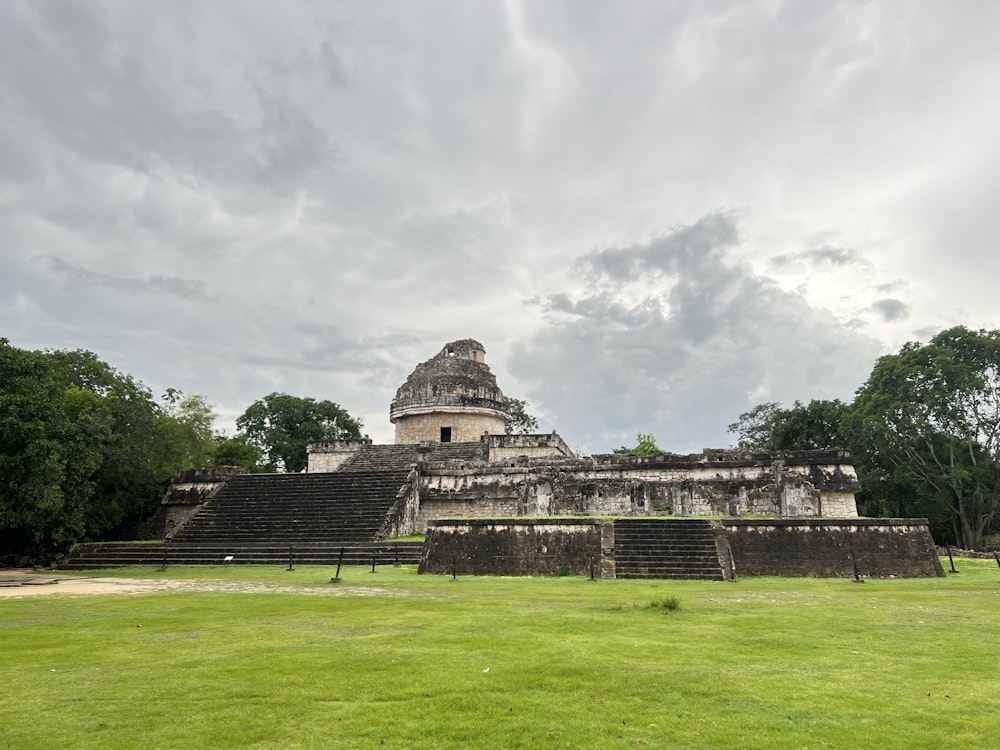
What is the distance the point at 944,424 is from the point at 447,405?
20.9 meters

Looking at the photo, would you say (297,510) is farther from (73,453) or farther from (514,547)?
(514,547)

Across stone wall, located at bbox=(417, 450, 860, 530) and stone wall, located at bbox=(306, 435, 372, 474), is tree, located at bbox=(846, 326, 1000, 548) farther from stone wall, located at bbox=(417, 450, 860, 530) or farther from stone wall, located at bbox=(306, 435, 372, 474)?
stone wall, located at bbox=(306, 435, 372, 474)

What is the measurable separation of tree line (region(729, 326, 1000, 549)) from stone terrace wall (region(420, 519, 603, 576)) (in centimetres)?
1855

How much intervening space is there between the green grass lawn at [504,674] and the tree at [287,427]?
30.7m

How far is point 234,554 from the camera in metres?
18.8

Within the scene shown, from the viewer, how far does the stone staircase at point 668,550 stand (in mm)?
14758

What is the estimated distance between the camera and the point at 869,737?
14.1 ft

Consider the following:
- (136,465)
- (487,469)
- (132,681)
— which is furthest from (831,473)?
(136,465)

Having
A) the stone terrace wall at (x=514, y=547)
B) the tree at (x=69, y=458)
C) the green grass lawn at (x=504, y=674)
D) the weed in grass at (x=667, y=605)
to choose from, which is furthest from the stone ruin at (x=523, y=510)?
the weed in grass at (x=667, y=605)

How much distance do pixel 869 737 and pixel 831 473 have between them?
19339 mm

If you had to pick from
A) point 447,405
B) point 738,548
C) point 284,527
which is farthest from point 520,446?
point 738,548

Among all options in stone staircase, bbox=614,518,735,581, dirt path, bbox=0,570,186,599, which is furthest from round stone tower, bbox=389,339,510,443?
dirt path, bbox=0,570,186,599

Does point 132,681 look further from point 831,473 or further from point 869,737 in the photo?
point 831,473

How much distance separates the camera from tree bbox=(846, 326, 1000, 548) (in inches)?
1074
